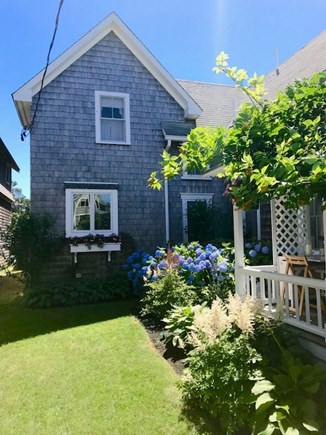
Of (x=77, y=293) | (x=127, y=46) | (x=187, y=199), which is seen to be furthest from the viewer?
(x=187, y=199)

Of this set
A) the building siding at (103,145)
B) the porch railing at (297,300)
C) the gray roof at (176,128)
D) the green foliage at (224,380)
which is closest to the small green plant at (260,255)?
the porch railing at (297,300)

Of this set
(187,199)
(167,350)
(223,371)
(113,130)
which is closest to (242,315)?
(223,371)

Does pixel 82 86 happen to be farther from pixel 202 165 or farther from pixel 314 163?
pixel 314 163

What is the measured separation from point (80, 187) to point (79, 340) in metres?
5.30

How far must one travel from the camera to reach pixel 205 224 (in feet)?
33.9

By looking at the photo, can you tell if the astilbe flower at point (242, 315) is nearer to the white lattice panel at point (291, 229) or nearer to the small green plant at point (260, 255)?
the white lattice panel at point (291, 229)

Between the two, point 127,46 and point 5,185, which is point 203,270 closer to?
point 127,46

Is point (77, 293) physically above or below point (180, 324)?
below

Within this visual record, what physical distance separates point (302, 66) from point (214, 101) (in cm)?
453

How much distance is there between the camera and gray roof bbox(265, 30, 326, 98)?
26.6 feet

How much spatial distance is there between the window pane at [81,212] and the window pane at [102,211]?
0.88ft

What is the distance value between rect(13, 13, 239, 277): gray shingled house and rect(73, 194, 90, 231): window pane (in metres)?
0.03

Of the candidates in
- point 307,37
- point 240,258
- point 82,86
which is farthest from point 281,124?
point 307,37

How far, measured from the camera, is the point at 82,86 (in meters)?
9.84
